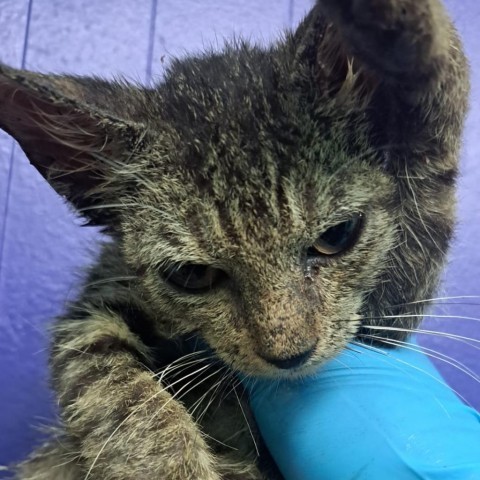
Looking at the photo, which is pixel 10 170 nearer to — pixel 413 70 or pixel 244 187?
pixel 244 187

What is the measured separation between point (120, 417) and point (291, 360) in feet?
1.19

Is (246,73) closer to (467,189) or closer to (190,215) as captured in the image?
(190,215)

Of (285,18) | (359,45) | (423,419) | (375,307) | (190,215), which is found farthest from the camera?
(285,18)

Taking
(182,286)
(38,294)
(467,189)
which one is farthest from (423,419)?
(38,294)

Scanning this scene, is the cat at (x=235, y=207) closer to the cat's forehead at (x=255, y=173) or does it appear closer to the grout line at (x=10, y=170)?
the cat's forehead at (x=255, y=173)

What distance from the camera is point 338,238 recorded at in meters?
1.27

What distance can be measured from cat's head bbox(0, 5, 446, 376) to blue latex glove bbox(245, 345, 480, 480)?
13cm

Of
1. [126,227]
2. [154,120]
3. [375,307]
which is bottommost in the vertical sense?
[375,307]

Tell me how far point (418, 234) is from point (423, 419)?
1.22 feet

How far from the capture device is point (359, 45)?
106cm

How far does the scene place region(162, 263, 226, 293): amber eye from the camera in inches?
49.4

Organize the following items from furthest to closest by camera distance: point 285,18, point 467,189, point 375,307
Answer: point 285,18 → point 467,189 → point 375,307

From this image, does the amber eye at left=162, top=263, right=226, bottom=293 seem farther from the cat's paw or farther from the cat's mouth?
the cat's paw

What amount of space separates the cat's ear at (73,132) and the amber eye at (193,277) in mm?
185
